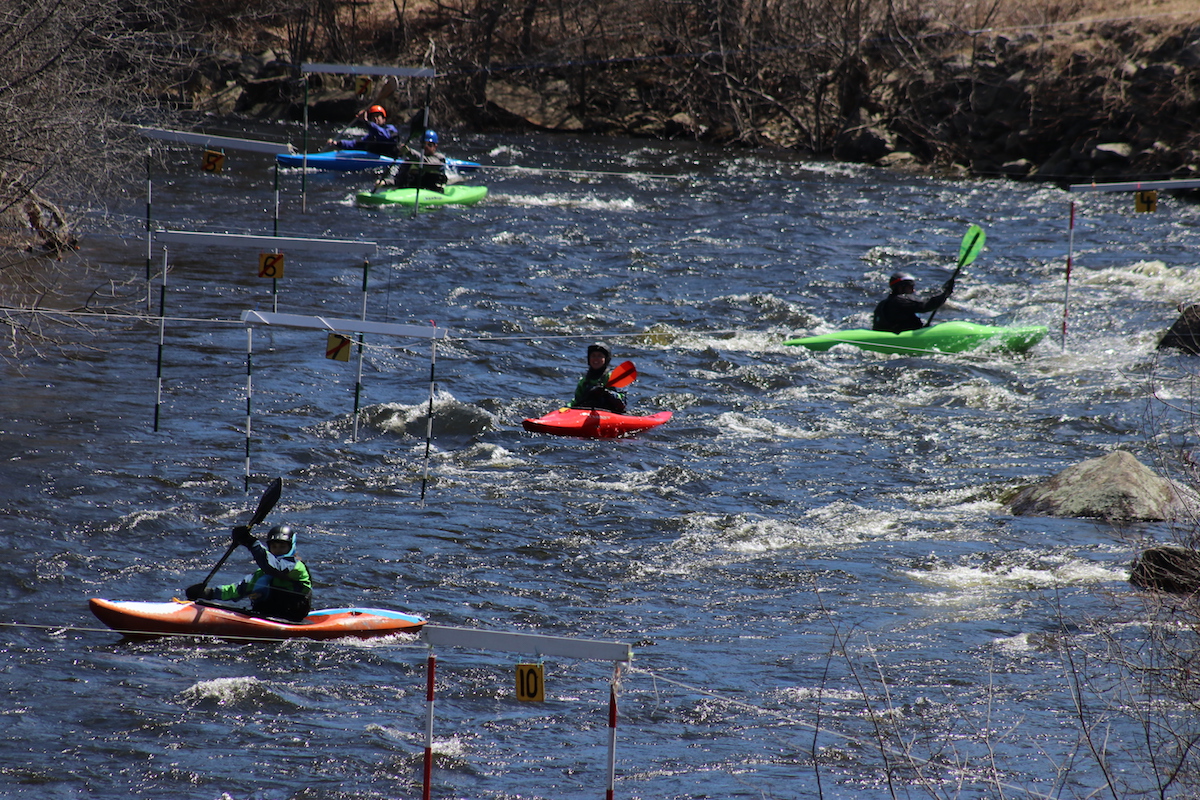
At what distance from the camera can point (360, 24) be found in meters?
33.2

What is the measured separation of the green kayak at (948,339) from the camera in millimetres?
14242

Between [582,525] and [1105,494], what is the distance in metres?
3.88

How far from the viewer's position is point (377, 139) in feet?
75.1

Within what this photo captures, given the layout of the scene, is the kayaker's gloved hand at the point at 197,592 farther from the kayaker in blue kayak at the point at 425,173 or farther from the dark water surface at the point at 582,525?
the kayaker in blue kayak at the point at 425,173

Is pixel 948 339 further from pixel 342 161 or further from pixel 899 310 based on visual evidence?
pixel 342 161

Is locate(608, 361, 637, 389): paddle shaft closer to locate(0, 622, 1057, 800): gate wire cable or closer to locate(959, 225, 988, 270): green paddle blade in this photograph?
locate(0, 622, 1057, 800): gate wire cable

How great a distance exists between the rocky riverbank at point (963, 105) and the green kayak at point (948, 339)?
12119mm

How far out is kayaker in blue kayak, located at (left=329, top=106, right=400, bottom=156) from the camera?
73.9 ft

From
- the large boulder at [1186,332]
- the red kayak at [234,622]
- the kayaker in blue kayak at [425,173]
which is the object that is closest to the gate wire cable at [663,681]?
the red kayak at [234,622]

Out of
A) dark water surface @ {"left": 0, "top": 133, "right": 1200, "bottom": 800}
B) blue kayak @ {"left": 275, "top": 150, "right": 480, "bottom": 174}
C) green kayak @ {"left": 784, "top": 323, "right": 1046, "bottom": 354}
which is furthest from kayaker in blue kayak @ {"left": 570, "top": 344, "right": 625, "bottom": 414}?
blue kayak @ {"left": 275, "top": 150, "right": 480, "bottom": 174}

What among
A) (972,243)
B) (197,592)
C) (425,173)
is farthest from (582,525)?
(425,173)

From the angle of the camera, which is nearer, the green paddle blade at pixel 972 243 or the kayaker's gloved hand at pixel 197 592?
the kayaker's gloved hand at pixel 197 592

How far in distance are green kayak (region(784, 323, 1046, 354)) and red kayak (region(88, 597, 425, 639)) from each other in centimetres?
833

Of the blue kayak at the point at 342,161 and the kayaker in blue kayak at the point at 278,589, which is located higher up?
the blue kayak at the point at 342,161
